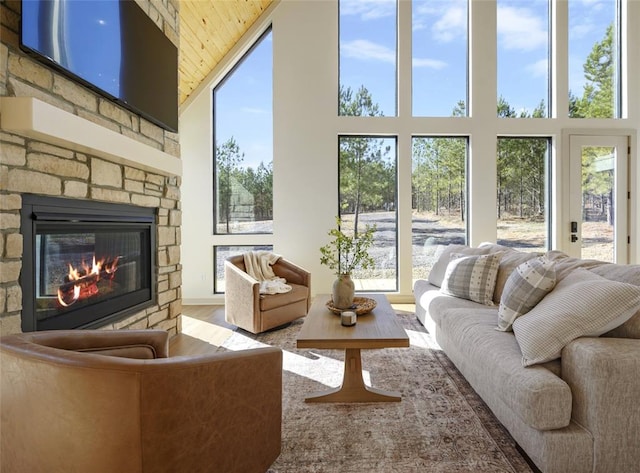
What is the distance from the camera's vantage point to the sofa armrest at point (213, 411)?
1.01 m

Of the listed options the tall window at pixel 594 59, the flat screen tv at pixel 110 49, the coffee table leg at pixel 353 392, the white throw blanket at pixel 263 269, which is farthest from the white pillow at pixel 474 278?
the tall window at pixel 594 59

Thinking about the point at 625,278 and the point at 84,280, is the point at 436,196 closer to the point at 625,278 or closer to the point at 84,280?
the point at 625,278

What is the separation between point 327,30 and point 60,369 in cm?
516

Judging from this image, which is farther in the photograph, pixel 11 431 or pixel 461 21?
pixel 461 21

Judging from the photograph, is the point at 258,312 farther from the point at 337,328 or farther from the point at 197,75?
the point at 197,75

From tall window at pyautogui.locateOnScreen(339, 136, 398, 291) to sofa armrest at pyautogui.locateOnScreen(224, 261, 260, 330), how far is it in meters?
1.92

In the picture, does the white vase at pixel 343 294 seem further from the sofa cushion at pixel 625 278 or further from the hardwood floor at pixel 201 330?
the sofa cushion at pixel 625 278

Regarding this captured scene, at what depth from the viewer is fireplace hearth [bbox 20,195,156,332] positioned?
1851 mm

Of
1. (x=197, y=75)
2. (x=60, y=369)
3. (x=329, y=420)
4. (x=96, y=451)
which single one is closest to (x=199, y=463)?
(x=96, y=451)

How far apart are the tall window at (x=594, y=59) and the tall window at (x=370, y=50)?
2.53 meters

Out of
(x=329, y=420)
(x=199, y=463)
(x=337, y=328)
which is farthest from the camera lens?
(x=337, y=328)

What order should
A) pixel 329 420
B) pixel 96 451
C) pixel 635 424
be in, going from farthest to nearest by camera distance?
pixel 329 420, pixel 635 424, pixel 96 451

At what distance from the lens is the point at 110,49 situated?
7.77 ft

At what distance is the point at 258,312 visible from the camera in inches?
139
